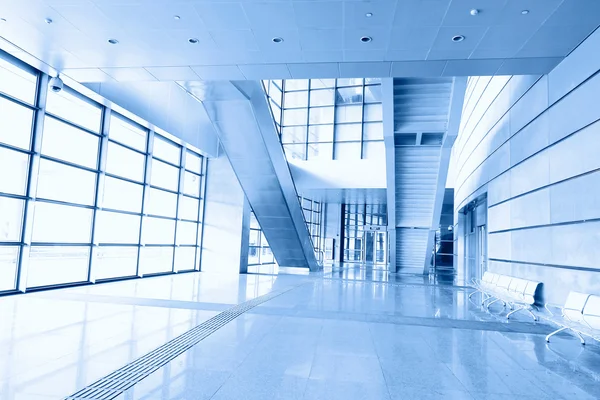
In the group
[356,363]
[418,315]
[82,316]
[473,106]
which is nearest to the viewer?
[356,363]

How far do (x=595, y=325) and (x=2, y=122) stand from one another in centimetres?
1228

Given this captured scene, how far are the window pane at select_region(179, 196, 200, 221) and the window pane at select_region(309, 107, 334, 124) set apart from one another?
425 inches

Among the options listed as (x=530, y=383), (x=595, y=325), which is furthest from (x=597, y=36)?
(x=530, y=383)

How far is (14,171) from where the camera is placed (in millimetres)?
9969

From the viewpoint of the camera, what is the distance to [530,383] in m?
4.30

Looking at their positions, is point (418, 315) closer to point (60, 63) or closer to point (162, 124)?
point (60, 63)

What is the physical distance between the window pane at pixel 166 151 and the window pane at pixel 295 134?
1026 centimetres

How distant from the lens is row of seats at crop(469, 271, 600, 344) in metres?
5.83

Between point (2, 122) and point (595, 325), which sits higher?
point (2, 122)

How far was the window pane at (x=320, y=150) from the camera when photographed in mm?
26531

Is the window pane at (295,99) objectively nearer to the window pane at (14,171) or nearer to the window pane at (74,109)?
the window pane at (74,109)

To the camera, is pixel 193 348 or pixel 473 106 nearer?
pixel 193 348

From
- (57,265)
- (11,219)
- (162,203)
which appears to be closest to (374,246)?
(162,203)

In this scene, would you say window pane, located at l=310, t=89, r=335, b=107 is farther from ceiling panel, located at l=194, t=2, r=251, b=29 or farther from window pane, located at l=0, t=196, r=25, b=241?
ceiling panel, located at l=194, t=2, r=251, b=29
